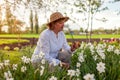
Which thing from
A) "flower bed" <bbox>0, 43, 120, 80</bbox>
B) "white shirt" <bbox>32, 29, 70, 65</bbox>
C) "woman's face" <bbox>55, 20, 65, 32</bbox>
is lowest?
"flower bed" <bbox>0, 43, 120, 80</bbox>

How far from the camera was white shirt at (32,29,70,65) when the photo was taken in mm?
6545

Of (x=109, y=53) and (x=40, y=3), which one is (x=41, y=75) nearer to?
(x=109, y=53)

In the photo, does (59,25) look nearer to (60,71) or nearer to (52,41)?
(52,41)

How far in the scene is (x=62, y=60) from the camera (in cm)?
685

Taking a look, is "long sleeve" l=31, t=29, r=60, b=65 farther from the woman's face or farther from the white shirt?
the woman's face

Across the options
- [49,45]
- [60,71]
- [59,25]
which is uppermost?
[59,25]

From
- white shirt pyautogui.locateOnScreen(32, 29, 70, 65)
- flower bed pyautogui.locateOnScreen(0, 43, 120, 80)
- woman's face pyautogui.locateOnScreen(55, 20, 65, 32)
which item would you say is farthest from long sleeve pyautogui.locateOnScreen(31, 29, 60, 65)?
flower bed pyautogui.locateOnScreen(0, 43, 120, 80)

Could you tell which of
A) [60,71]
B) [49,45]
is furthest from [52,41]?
[60,71]

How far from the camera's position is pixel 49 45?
22.1 ft

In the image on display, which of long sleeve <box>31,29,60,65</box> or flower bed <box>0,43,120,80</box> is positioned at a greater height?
long sleeve <box>31,29,60,65</box>

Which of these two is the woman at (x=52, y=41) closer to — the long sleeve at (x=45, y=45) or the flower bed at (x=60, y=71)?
the long sleeve at (x=45, y=45)

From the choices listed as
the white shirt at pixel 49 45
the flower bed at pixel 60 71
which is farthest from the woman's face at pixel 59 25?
the flower bed at pixel 60 71

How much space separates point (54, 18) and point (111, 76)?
73.1 inches

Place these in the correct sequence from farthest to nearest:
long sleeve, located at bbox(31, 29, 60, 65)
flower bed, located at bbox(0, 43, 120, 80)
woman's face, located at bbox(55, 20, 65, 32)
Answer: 1. woman's face, located at bbox(55, 20, 65, 32)
2. long sleeve, located at bbox(31, 29, 60, 65)
3. flower bed, located at bbox(0, 43, 120, 80)
